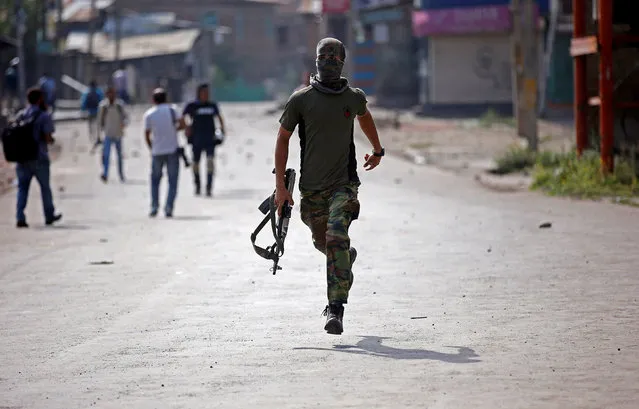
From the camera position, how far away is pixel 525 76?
29.5m

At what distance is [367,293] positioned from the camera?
11031 mm

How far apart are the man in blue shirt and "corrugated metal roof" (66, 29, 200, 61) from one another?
64.6 m

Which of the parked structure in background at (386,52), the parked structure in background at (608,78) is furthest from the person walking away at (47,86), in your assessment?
the parked structure in background at (608,78)

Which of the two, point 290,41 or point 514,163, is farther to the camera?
point 290,41

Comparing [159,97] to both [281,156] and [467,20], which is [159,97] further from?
[467,20]

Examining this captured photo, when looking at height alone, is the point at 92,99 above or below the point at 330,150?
below

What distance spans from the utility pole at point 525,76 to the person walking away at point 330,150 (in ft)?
63.1

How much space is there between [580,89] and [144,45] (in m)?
66.9

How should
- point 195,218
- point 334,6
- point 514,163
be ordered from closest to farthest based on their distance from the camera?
1. point 195,218
2. point 514,163
3. point 334,6

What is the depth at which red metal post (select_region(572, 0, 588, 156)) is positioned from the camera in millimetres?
22609

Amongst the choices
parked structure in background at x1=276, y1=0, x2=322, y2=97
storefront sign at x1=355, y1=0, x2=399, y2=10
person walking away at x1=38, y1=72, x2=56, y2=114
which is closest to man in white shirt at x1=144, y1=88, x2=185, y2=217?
person walking away at x1=38, y1=72, x2=56, y2=114

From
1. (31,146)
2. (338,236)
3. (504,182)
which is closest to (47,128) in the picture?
(31,146)

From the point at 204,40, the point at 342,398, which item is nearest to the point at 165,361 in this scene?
the point at 342,398

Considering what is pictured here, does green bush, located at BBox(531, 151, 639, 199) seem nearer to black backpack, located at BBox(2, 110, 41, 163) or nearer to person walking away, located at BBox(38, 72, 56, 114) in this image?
black backpack, located at BBox(2, 110, 41, 163)
